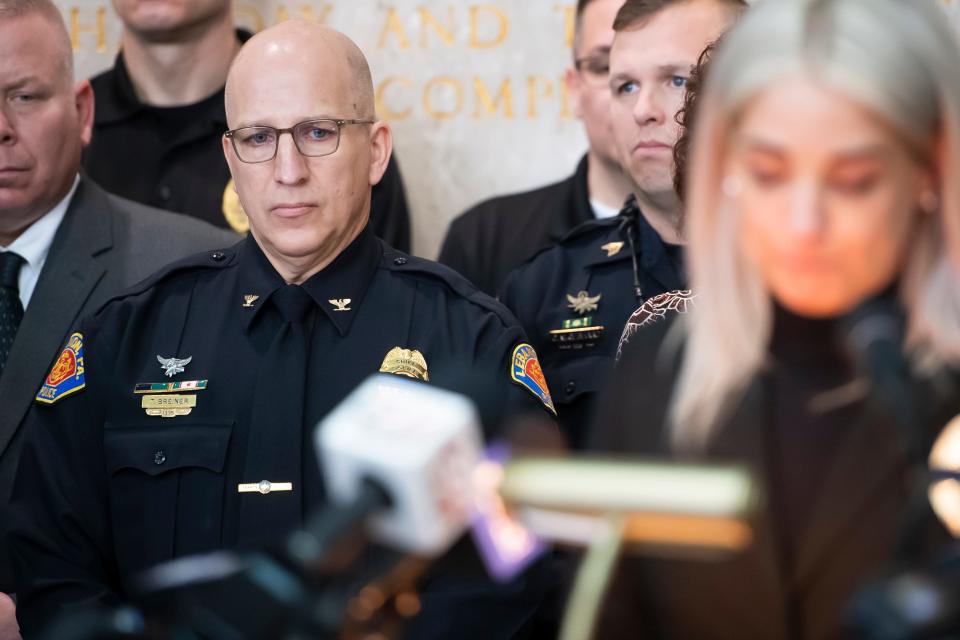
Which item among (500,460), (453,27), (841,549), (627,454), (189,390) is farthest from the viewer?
(453,27)

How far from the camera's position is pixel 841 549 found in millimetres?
1545

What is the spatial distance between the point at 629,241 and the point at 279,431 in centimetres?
110

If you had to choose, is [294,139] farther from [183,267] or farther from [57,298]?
[57,298]

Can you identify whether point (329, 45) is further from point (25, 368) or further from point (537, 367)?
point (25, 368)

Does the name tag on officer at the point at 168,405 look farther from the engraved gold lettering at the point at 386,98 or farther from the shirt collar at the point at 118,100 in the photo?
the engraved gold lettering at the point at 386,98

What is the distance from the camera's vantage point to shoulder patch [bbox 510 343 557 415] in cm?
289

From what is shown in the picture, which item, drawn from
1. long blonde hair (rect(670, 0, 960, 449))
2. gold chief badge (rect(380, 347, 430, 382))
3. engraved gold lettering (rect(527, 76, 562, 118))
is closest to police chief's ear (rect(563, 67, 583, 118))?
engraved gold lettering (rect(527, 76, 562, 118))

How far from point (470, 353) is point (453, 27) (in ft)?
7.87

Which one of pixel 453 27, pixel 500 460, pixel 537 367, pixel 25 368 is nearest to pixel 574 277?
pixel 537 367

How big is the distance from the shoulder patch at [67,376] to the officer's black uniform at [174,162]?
1118 millimetres

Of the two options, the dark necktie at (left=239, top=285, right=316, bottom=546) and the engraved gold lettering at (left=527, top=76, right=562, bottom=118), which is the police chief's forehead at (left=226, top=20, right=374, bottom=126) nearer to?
the dark necktie at (left=239, top=285, right=316, bottom=546)

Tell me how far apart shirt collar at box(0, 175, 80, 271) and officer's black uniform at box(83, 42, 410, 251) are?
0.54 m

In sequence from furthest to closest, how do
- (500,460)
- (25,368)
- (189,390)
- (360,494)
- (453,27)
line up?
1. (453,27)
2. (25,368)
3. (189,390)
4. (500,460)
5. (360,494)

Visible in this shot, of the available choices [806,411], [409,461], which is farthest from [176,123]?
[409,461]
